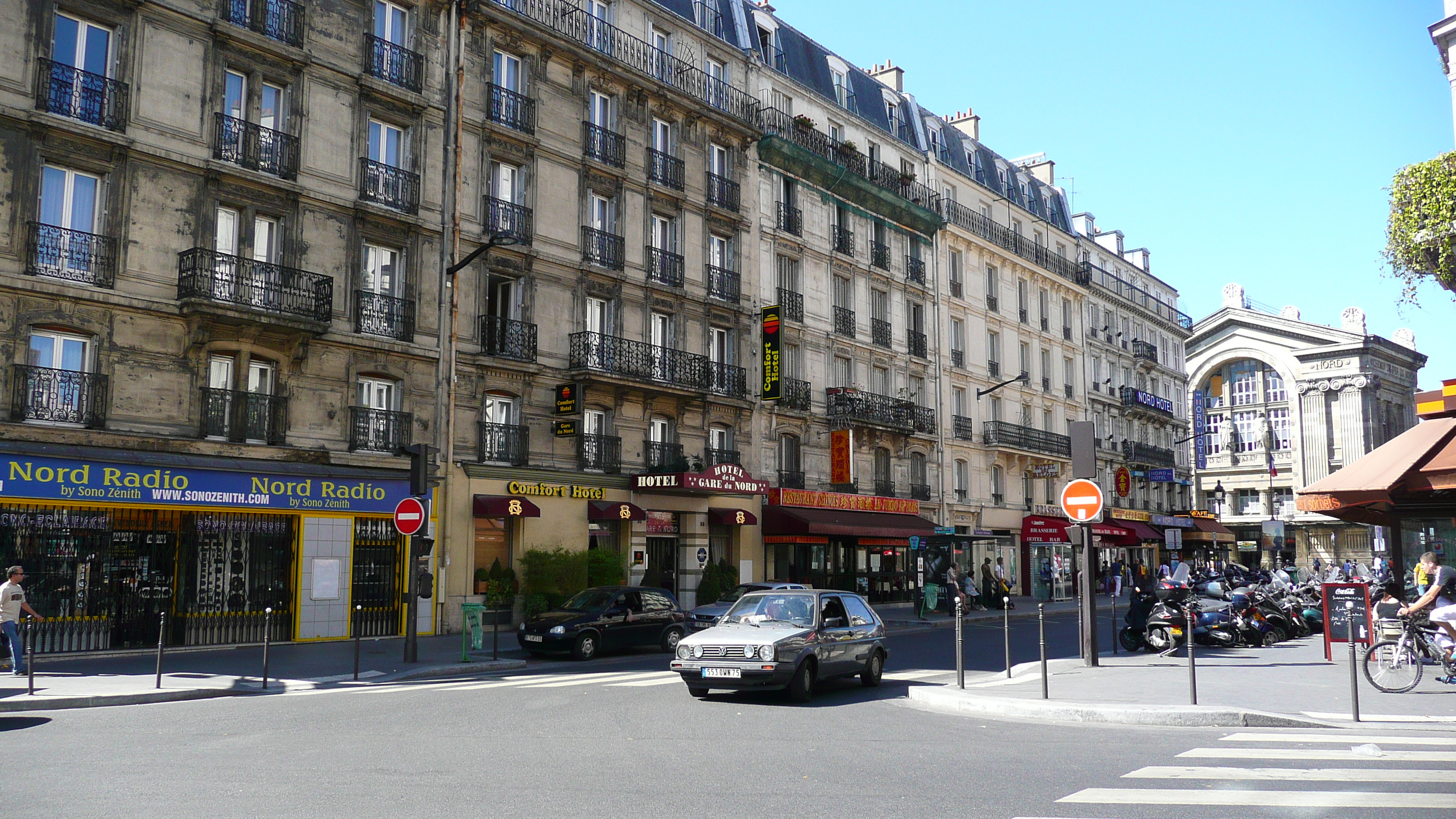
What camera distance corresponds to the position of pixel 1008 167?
50656mm

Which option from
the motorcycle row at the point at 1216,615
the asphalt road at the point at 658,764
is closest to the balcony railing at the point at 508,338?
the asphalt road at the point at 658,764

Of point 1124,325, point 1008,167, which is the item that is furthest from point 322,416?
point 1124,325

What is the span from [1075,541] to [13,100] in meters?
18.9

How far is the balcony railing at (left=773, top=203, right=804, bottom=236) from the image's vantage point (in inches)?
1373

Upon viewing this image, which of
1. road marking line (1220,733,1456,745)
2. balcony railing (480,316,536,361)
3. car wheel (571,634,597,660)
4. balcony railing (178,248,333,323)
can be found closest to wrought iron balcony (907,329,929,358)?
balcony railing (480,316,536,361)

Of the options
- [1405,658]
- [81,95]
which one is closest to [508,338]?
[81,95]

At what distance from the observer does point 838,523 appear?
32.8 metres

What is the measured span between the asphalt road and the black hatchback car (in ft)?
19.9

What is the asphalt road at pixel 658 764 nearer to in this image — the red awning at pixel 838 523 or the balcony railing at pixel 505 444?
the balcony railing at pixel 505 444

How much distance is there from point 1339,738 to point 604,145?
76.5ft

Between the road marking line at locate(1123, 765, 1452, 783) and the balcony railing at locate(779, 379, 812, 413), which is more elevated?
the balcony railing at locate(779, 379, 812, 413)

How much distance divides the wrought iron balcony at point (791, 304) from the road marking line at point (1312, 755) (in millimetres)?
25706

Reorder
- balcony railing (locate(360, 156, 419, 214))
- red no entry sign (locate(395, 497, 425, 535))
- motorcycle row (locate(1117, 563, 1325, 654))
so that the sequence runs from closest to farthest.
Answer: red no entry sign (locate(395, 497, 425, 535))
motorcycle row (locate(1117, 563, 1325, 654))
balcony railing (locate(360, 156, 419, 214))

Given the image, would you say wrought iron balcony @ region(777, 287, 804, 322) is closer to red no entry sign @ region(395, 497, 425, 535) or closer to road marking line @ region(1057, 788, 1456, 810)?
red no entry sign @ region(395, 497, 425, 535)
